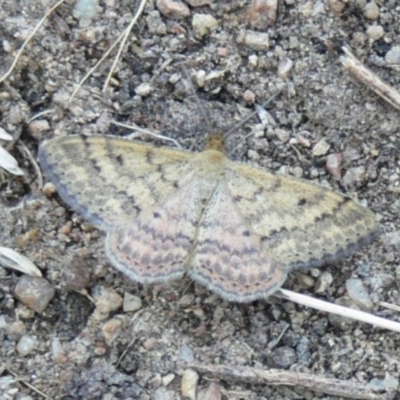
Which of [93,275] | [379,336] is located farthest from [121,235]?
[379,336]

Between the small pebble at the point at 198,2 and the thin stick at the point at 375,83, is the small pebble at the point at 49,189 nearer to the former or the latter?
the small pebble at the point at 198,2

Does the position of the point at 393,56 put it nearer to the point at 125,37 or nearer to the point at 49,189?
the point at 125,37

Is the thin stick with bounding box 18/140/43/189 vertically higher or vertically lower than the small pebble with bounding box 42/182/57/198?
higher

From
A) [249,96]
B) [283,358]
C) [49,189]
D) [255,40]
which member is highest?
[255,40]

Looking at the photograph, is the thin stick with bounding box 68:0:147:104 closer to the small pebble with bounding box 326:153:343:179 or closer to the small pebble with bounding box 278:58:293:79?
the small pebble with bounding box 278:58:293:79

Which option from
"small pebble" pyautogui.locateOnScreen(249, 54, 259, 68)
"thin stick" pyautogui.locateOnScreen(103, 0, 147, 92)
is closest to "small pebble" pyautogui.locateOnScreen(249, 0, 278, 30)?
"small pebble" pyautogui.locateOnScreen(249, 54, 259, 68)

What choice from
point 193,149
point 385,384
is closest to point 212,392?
point 385,384

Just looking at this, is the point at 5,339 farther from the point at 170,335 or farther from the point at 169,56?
the point at 169,56
